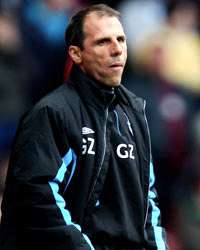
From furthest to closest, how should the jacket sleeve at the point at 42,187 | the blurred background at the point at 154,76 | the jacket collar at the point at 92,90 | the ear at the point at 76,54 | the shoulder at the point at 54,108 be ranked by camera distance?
the blurred background at the point at 154,76, the ear at the point at 76,54, the jacket collar at the point at 92,90, the shoulder at the point at 54,108, the jacket sleeve at the point at 42,187

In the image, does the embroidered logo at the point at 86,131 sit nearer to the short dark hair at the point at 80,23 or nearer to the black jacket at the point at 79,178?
the black jacket at the point at 79,178

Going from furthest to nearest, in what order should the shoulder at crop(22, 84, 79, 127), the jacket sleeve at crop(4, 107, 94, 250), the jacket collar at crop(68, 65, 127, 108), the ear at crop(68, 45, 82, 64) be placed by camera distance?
1. the ear at crop(68, 45, 82, 64)
2. the jacket collar at crop(68, 65, 127, 108)
3. the shoulder at crop(22, 84, 79, 127)
4. the jacket sleeve at crop(4, 107, 94, 250)

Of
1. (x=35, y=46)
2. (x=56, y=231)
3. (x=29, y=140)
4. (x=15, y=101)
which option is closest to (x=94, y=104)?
(x=29, y=140)

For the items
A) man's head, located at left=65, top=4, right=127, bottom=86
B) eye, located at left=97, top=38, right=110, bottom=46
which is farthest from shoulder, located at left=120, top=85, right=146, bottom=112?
eye, located at left=97, top=38, right=110, bottom=46

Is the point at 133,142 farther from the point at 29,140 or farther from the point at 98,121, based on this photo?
the point at 29,140

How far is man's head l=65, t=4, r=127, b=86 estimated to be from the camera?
15.1 ft

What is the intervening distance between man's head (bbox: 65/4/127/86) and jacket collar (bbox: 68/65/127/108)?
0.03 meters

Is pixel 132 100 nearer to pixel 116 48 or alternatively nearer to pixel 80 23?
pixel 116 48

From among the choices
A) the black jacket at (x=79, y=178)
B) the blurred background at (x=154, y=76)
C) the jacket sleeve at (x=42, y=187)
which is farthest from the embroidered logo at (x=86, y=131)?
the blurred background at (x=154, y=76)

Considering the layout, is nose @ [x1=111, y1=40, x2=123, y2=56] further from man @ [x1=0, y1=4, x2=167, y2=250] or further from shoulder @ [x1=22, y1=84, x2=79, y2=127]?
shoulder @ [x1=22, y1=84, x2=79, y2=127]

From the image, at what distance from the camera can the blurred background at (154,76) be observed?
8109 mm

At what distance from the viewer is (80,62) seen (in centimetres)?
467

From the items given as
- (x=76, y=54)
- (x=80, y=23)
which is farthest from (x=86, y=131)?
(x=80, y=23)

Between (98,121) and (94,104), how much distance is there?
10 centimetres
